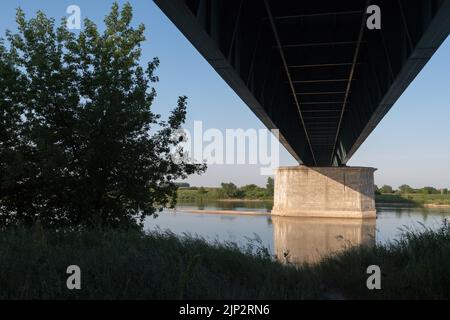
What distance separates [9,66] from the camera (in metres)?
13.6

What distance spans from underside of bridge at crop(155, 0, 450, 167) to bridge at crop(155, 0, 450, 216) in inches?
1.0

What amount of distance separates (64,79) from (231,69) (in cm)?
576

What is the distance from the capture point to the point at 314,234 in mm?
39719

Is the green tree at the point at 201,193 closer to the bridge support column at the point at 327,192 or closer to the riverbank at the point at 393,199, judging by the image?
→ the riverbank at the point at 393,199

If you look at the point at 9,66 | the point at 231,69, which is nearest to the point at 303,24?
the point at 231,69

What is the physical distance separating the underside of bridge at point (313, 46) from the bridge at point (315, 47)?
2cm

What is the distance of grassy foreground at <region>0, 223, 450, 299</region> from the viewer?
20.3 feet

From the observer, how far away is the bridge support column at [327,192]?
54.3m

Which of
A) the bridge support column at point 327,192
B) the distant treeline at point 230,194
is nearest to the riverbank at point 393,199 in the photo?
the distant treeline at point 230,194

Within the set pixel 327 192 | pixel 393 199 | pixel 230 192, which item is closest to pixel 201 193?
pixel 230 192

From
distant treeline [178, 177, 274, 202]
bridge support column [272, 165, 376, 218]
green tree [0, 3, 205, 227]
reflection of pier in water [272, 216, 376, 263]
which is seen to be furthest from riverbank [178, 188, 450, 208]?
green tree [0, 3, 205, 227]

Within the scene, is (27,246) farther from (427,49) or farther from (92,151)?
(427,49)

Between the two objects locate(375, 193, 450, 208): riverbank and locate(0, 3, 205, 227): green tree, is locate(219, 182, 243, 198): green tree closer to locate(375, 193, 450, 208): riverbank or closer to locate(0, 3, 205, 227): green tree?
locate(375, 193, 450, 208): riverbank
